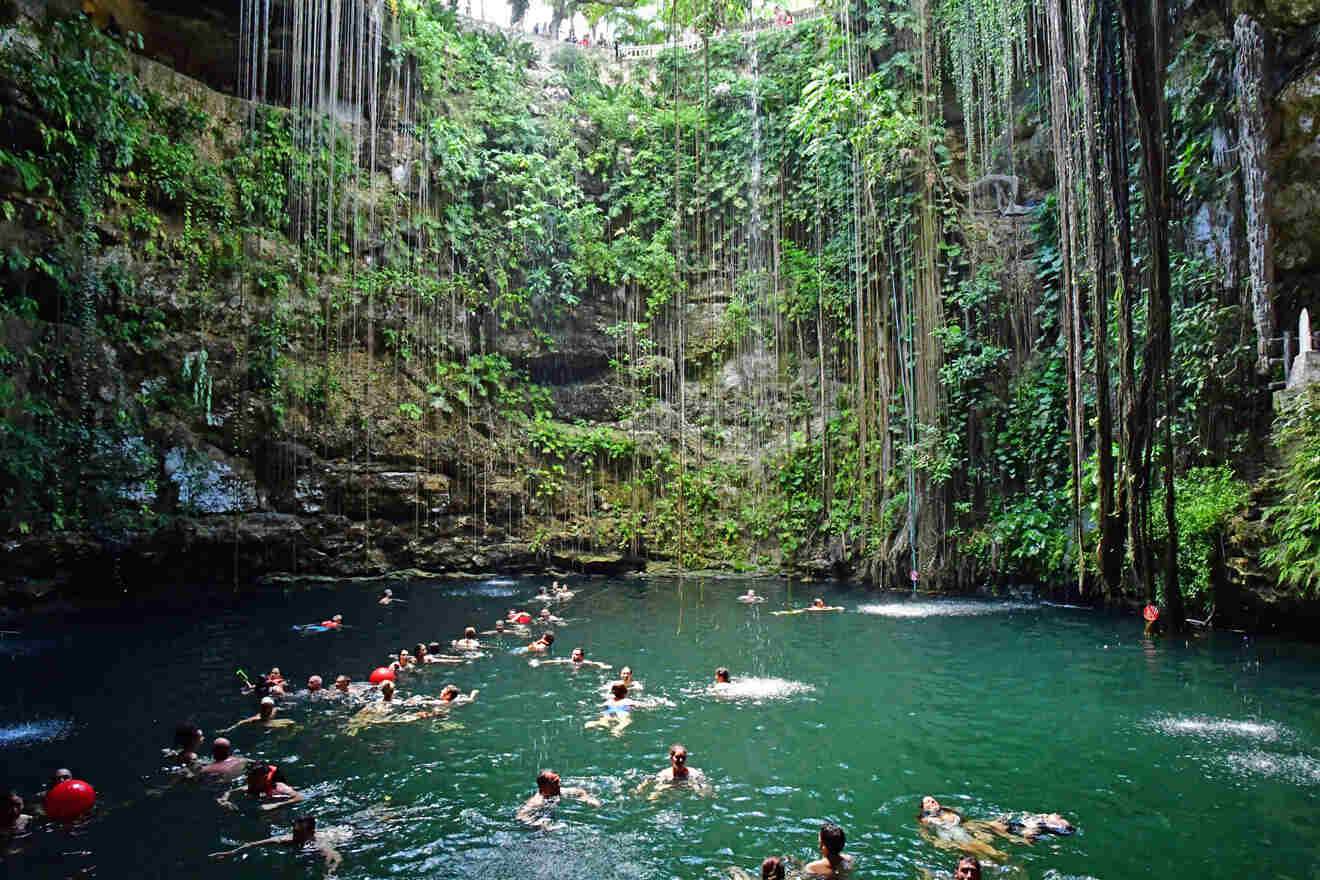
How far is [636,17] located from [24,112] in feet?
46.5

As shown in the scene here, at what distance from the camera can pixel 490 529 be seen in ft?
53.3

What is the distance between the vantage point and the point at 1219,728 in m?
6.18

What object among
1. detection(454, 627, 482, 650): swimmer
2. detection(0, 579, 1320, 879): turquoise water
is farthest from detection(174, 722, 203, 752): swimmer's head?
detection(454, 627, 482, 650): swimmer

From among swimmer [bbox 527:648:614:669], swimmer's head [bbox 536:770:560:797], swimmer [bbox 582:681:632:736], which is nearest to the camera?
swimmer's head [bbox 536:770:560:797]

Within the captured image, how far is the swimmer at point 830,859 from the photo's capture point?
405cm

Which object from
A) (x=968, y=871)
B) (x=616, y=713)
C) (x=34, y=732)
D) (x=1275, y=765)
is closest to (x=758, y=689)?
(x=616, y=713)

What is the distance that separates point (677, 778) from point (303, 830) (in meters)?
2.31

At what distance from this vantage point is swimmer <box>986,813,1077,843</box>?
4430 millimetres

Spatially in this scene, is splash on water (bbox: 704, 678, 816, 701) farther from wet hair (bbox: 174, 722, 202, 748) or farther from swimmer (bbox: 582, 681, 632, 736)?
wet hair (bbox: 174, 722, 202, 748)

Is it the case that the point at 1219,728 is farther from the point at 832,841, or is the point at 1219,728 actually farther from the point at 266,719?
the point at 266,719

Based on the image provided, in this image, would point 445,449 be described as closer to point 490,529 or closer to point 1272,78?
point 490,529

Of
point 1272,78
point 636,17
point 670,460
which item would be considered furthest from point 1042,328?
point 636,17

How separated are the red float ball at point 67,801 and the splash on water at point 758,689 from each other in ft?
15.8

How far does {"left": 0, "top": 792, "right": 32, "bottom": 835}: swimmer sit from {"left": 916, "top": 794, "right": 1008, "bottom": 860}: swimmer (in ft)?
17.1
